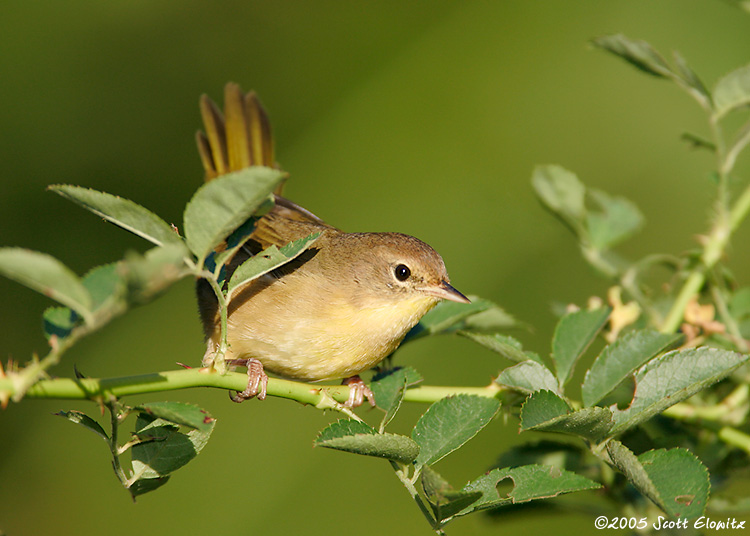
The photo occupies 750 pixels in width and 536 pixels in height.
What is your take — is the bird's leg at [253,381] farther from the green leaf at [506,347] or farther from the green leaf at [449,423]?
the green leaf at [506,347]

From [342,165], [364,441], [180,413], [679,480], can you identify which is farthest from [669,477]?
[342,165]

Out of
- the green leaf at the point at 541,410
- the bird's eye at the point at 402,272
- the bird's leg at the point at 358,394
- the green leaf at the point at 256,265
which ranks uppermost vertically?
the bird's eye at the point at 402,272

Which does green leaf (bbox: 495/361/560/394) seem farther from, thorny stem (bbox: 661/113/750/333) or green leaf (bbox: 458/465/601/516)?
thorny stem (bbox: 661/113/750/333)

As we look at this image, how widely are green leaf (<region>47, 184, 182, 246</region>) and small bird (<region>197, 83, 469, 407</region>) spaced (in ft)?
2.49

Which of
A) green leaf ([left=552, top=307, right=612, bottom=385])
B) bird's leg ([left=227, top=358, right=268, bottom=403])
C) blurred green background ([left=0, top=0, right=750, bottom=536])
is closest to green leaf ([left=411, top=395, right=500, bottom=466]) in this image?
green leaf ([left=552, top=307, right=612, bottom=385])

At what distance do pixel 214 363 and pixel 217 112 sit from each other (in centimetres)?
225

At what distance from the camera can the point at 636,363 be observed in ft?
5.52

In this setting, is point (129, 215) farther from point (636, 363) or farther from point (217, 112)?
point (217, 112)

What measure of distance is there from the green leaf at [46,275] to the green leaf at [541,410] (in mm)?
887

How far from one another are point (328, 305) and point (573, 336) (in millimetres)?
883

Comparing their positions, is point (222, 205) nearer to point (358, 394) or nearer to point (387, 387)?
point (387, 387)

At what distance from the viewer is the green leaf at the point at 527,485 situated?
1490mm

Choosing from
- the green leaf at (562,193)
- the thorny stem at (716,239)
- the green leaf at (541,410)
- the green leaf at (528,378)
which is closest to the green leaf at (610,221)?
the green leaf at (562,193)

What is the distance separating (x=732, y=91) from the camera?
6.95ft
